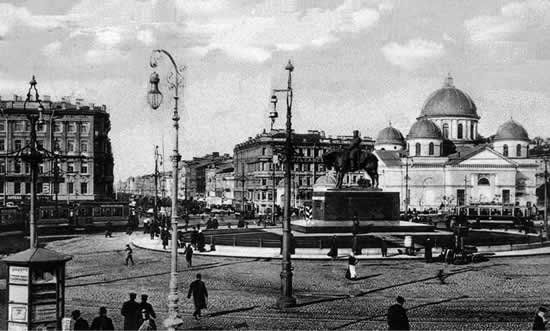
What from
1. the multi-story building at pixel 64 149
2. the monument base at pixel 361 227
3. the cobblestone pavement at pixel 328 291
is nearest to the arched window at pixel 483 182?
the multi-story building at pixel 64 149

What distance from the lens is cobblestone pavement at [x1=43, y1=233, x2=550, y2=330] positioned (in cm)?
1773

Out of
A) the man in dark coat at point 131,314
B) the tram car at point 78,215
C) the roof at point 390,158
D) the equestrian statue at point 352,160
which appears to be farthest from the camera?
the roof at point 390,158

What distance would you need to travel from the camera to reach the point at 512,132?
339 feet

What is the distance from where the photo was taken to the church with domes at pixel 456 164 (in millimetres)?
97312

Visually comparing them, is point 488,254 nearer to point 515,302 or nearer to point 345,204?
point 345,204

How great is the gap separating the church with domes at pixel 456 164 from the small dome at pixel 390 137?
7402 millimetres

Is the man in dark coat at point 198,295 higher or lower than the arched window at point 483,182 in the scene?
lower

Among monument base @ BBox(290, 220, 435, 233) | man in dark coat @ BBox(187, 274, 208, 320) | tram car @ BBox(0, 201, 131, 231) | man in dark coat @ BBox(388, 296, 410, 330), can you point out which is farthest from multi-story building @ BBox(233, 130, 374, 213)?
man in dark coat @ BBox(388, 296, 410, 330)

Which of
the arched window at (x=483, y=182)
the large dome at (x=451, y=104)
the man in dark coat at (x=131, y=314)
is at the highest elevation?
the large dome at (x=451, y=104)

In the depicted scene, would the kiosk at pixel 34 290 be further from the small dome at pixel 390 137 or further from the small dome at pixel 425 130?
the small dome at pixel 390 137

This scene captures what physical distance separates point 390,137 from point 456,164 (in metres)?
19.7

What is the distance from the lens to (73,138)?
89.6 meters

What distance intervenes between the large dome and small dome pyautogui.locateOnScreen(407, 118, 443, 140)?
26.3 ft

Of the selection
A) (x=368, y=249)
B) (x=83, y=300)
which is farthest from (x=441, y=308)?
(x=368, y=249)
